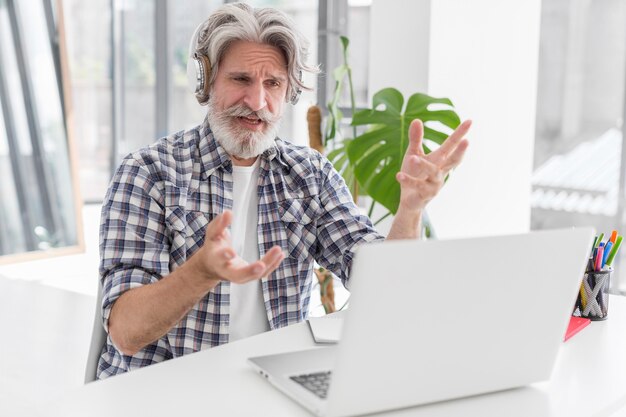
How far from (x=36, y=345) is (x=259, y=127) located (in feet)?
7.13

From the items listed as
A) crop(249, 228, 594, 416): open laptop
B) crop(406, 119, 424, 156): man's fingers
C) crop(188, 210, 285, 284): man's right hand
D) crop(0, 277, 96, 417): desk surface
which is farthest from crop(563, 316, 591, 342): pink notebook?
crop(0, 277, 96, 417): desk surface

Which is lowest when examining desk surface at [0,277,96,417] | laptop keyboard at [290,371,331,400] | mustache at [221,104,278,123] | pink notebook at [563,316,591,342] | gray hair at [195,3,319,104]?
desk surface at [0,277,96,417]

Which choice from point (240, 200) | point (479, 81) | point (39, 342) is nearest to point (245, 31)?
point (240, 200)

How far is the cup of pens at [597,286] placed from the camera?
153 centimetres

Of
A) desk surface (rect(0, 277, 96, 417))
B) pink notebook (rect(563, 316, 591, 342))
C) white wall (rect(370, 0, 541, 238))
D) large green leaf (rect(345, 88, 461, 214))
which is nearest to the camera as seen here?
pink notebook (rect(563, 316, 591, 342))

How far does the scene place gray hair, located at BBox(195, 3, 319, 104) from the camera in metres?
→ 1.66

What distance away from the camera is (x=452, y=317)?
38.4 inches

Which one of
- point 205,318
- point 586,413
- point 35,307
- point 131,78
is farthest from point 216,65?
point 131,78

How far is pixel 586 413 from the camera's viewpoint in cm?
104

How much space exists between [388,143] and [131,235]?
1.12 m

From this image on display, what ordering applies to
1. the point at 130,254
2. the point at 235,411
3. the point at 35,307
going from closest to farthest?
the point at 235,411, the point at 130,254, the point at 35,307

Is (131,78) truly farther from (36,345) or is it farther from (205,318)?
(205,318)

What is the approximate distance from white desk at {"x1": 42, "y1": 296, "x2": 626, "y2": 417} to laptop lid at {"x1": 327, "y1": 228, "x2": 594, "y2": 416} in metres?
0.04

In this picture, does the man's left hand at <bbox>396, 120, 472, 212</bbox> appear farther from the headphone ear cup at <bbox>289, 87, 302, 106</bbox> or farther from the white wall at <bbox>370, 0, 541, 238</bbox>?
the white wall at <bbox>370, 0, 541, 238</bbox>
